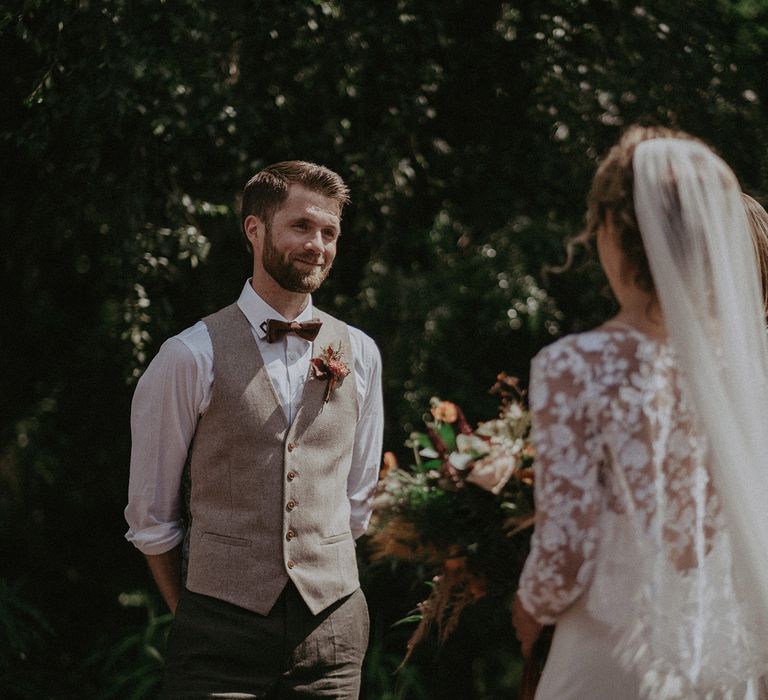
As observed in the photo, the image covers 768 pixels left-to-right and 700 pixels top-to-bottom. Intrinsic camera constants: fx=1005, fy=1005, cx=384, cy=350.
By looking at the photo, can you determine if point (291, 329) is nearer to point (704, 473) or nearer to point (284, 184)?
point (284, 184)

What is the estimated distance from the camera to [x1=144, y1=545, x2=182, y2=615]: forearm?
108 inches

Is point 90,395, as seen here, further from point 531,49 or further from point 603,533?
point 603,533

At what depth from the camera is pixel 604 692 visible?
6.11 ft

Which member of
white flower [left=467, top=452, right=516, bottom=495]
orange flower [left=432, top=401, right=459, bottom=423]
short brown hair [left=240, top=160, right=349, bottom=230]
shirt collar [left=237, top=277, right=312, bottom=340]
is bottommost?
white flower [left=467, top=452, right=516, bottom=495]

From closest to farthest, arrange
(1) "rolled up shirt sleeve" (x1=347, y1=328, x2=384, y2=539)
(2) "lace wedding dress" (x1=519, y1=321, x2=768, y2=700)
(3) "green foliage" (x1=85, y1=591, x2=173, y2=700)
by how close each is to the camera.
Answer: (2) "lace wedding dress" (x1=519, y1=321, x2=768, y2=700) → (1) "rolled up shirt sleeve" (x1=347, y1=328, x2=384, y2=539) → (3) "green foliage" (x1=85, y1=591, x2=173, y2=700)

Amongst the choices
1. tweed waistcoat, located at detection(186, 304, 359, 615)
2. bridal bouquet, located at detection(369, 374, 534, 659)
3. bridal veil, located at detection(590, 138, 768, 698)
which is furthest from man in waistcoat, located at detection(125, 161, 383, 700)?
bridal veil, located at detection(590, 138, 768, 698)

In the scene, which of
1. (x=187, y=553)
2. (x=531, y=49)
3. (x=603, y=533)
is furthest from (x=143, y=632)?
(x=603, y=533)

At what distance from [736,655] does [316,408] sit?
1.25 m

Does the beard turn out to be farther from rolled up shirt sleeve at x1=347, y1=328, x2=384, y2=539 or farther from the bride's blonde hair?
the bride's blonde hair

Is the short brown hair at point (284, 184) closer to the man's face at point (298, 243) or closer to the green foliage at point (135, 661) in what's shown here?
the man's face at point (298, 243)

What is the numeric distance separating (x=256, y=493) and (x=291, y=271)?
607 millimetres

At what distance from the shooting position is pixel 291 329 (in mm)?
2752

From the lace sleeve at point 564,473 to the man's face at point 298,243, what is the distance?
105cm

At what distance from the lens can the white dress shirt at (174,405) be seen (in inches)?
102
